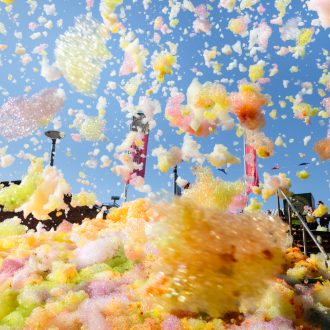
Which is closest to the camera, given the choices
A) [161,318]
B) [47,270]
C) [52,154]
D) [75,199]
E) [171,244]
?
[161,318]

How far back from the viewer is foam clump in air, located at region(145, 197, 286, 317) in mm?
3822

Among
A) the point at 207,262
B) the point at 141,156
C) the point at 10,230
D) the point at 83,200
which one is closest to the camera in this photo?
the point at 207,262

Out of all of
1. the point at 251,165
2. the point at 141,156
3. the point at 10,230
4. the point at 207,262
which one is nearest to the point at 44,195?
the point at 10,230

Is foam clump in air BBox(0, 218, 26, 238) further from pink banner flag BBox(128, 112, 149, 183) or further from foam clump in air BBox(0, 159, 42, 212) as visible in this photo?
pink banner flag BBox(128, 112, 149, 183)

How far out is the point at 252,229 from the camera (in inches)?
174

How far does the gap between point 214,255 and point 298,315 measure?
127cm

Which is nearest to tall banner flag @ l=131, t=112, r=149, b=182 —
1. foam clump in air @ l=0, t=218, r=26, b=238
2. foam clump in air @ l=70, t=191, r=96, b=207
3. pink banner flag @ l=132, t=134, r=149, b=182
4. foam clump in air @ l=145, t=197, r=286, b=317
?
pink banner flag @ l=132, t=134, r=149, b=182

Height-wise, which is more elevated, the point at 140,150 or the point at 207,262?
the point at 140,150

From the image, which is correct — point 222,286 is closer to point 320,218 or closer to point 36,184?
point 36,184

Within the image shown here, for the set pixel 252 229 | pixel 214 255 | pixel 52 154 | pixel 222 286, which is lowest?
pixel 222 286

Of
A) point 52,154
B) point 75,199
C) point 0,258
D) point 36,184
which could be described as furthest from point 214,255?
point 52,154

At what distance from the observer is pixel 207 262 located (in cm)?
386

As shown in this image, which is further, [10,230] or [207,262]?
[10,230]

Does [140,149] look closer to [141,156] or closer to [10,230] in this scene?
[141,156]
